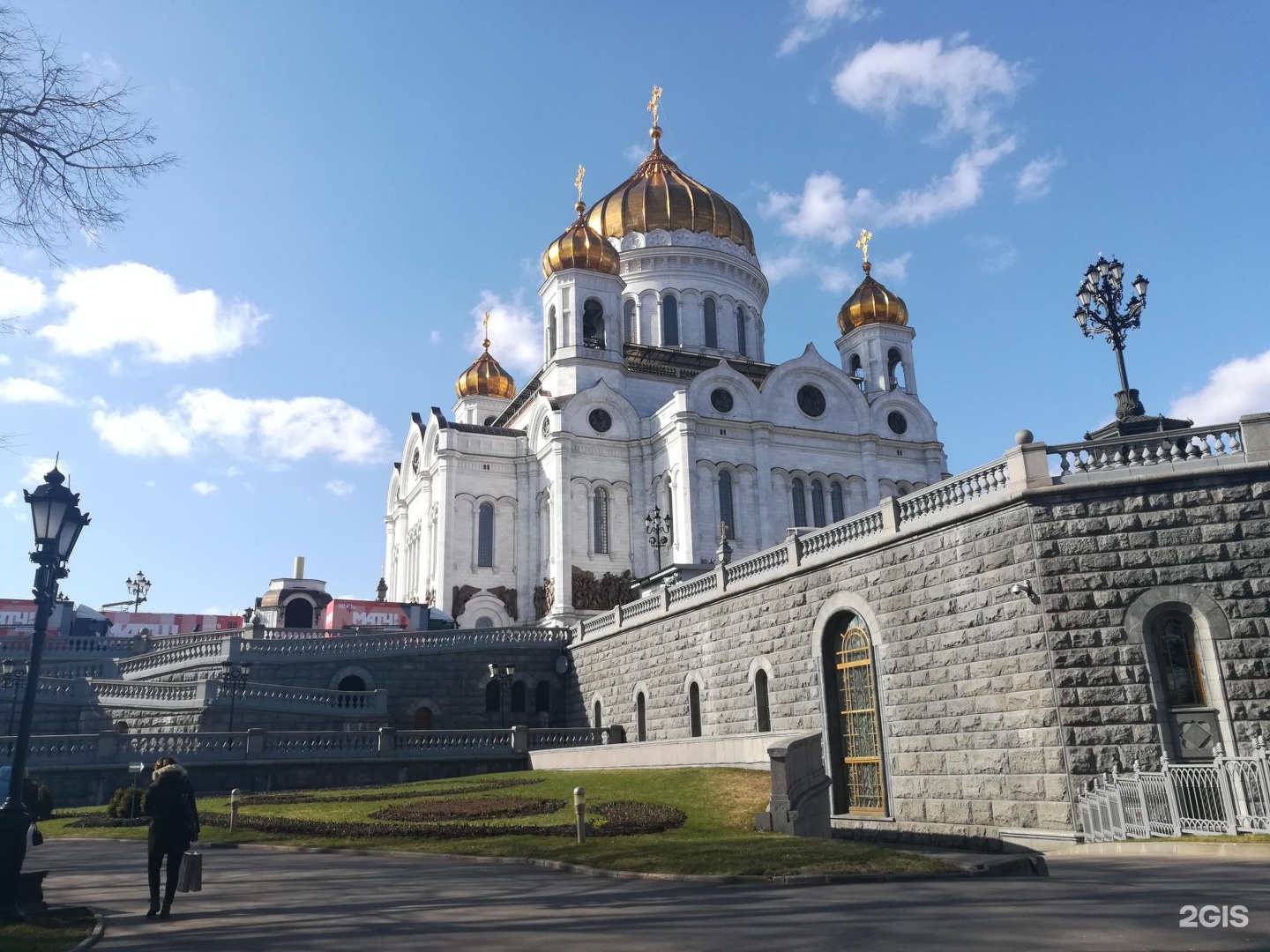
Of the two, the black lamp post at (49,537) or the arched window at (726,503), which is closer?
the black lamp post at (49,537)

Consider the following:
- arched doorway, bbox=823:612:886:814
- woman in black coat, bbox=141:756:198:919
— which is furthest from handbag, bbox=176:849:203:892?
arched doorway, bbox=823:612:886:814

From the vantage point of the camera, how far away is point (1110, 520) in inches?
652

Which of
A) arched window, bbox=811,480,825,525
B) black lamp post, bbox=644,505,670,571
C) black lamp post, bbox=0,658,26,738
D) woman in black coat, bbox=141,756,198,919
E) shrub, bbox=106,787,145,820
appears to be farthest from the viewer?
arched window, bbox=811,480,825,525

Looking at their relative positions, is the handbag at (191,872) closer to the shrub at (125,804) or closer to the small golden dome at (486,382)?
the shrub at (125,804)

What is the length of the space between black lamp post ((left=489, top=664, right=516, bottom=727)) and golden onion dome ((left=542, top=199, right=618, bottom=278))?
2125 cm

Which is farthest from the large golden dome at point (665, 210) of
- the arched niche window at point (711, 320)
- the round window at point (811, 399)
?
the round window at point (811, 399)

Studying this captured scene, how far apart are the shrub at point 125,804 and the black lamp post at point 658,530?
1980 centimetres

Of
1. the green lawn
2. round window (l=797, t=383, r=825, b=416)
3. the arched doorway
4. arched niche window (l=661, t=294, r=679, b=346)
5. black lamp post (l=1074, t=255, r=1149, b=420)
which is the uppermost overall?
arched niche window (l=661, t=294, r=679, b=346)

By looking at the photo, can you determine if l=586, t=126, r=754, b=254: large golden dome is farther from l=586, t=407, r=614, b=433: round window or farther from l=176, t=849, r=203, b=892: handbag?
l=176, t=849, r=203, b=892: handbag

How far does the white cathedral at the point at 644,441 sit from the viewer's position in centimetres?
4350

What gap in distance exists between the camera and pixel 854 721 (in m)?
20.6

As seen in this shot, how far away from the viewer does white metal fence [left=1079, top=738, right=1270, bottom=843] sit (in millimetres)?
13547

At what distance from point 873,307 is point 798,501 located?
13.6m

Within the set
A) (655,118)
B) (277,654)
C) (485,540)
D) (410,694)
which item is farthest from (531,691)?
(655,118)
